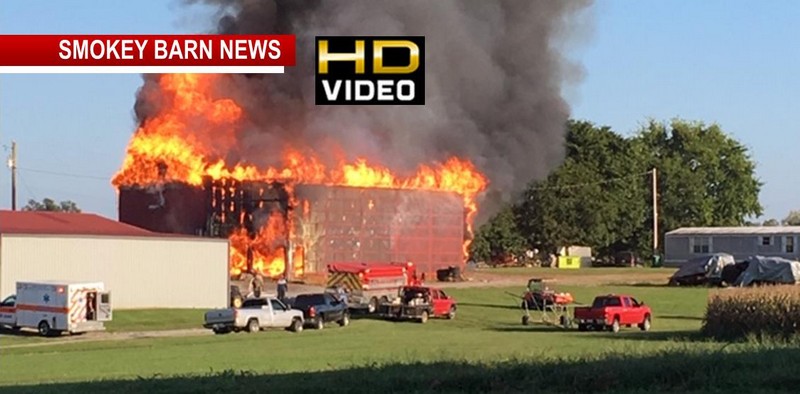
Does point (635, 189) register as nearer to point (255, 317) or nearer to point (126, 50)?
point (255, 317)

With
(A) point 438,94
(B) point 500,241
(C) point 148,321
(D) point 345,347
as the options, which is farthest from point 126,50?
(B) point 500,241

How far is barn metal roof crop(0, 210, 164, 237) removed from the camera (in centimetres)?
5453

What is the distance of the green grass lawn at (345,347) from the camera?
27.4 m

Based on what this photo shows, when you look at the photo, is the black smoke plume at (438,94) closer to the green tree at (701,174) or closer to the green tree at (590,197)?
the green tree at (590,197)

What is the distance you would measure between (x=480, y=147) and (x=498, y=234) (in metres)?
36.0

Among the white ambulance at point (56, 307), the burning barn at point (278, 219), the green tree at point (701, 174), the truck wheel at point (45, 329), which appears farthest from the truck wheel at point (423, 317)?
the green tree at point (701, 174)

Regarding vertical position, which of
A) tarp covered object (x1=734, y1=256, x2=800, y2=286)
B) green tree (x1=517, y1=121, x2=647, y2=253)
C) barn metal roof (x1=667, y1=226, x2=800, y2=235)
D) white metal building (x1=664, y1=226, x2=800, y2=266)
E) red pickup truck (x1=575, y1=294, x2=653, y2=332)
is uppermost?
green tree (x1=517, y1=121, x2=647, y2=253)

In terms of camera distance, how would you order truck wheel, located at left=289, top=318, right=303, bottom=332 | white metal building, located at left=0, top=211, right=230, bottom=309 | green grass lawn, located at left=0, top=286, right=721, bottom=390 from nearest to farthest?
green grass lawn, located at left=0, top=286, right=721, bottom=390
truck wheel, located at left=289, top=318, right=303, bottom=332
white metal building, located at left=0, top=211, right=230, bottom=309

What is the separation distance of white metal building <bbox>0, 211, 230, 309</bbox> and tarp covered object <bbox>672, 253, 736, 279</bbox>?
36123 millimetres

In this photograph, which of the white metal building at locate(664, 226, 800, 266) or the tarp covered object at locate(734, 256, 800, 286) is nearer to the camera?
the tarp covered object at locate(734, 256, 800, 286)

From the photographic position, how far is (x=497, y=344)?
1532 inches

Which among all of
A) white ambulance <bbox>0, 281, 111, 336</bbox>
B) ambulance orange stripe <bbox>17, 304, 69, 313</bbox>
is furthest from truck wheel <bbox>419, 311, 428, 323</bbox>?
ambulance orange stripe <bbox>17, 304, 69, 313</bbox>

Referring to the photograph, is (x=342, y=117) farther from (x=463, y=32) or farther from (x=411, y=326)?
(x=411, y=326)

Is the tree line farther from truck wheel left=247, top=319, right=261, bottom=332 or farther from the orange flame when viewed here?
truck wheel left=247, top=319, right=261, bottom=332
